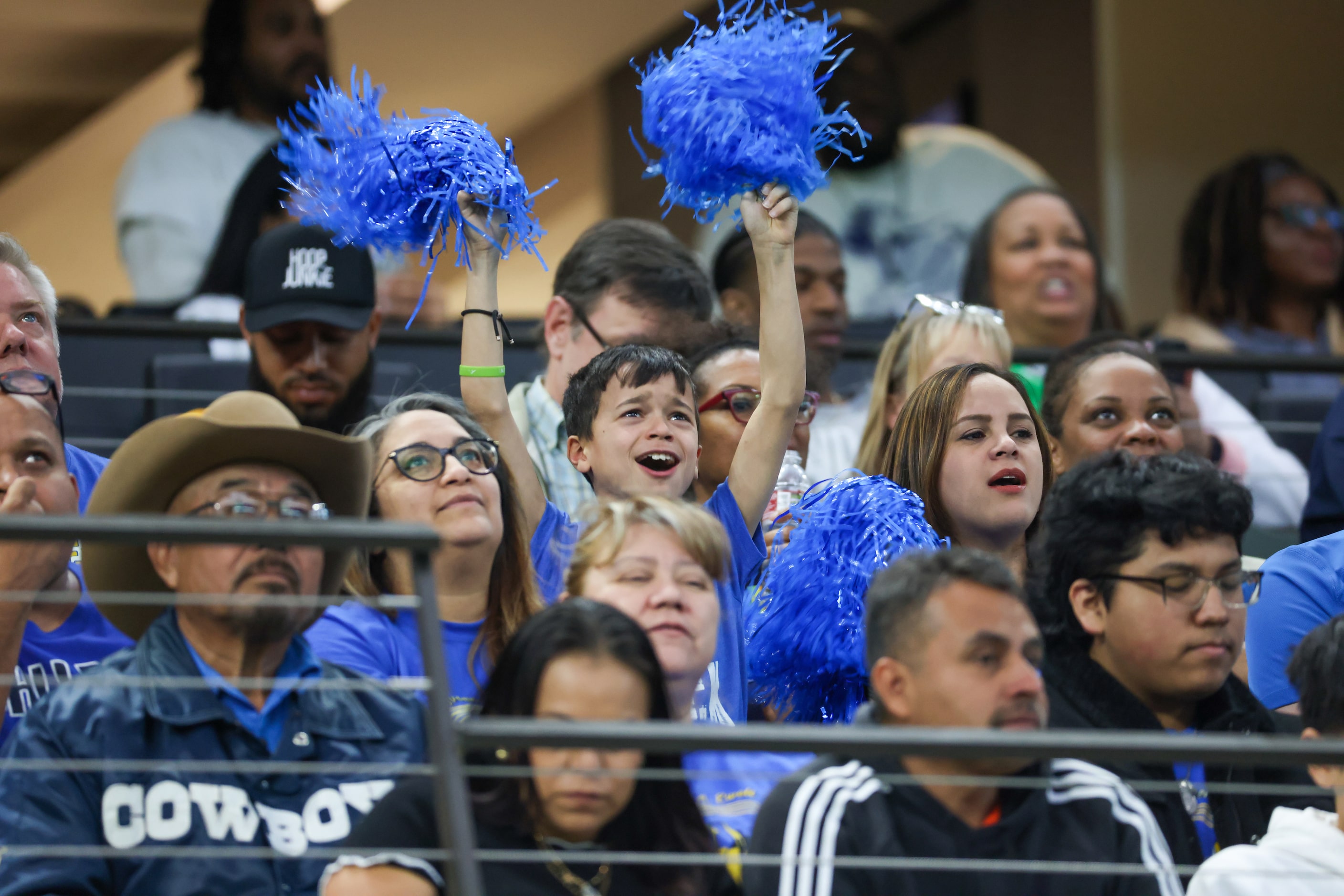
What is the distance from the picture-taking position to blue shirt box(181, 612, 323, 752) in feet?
6.91

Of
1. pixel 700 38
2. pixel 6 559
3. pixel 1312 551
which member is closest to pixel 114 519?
pixel 6 559

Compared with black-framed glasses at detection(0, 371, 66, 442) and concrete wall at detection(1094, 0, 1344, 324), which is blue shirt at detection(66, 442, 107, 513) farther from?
concrete wall at detection(1094, 0, 1344, 324)

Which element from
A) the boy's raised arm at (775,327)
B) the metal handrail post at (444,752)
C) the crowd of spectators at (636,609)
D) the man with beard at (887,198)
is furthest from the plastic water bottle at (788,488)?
the man with beard at (887,198)

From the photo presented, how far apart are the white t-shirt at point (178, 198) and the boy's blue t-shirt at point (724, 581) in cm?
213

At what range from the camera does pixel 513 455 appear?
275 cm

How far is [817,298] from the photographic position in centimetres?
388

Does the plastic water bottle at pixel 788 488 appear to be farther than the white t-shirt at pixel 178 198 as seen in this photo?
No

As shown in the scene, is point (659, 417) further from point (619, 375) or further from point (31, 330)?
point (31, 330)

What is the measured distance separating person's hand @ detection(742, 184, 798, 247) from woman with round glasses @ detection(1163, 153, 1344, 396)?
8.18 feet

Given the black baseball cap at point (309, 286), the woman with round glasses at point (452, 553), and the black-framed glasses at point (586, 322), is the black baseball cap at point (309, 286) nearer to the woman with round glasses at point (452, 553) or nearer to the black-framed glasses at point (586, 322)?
the black-framed glasses at point (586, 322)

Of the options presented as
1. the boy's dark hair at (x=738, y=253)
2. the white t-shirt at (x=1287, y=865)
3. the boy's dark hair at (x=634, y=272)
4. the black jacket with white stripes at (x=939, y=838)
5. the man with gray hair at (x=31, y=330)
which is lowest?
the white t-shirt at (x=1287, y=865)

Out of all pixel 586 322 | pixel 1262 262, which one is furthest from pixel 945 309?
pixel 1262 262

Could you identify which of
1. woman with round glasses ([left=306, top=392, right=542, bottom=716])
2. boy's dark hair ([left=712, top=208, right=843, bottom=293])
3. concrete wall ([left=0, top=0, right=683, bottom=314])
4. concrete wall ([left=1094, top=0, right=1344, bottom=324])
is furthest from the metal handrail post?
concrete wall ([left=1094, top=0, right=1344, bottom=324])

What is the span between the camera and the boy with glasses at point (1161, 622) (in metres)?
2.36
